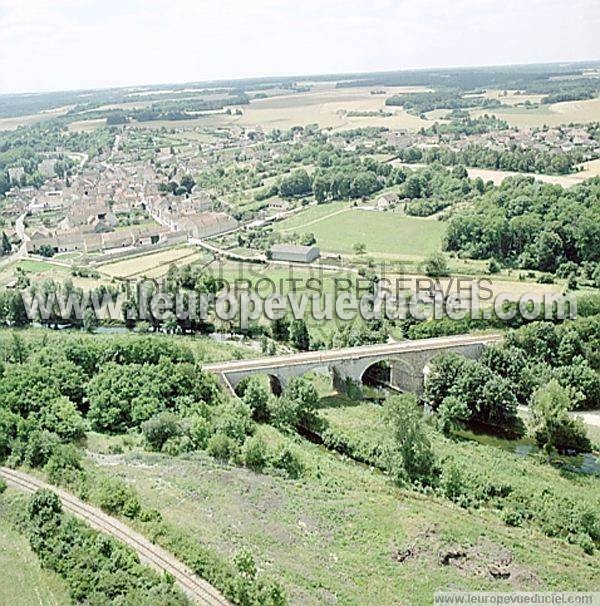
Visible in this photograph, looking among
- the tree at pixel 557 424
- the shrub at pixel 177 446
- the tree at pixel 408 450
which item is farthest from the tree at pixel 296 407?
the tree at pixel 557 424

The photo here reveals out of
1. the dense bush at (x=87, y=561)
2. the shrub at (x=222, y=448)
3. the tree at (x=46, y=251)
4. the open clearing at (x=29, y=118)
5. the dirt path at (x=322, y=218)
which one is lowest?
the shrub at (x=222, y=448)

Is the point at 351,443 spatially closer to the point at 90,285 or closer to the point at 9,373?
the point at 9,373

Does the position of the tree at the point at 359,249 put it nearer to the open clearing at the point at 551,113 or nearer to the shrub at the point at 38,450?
the shrub at the point at 38,450

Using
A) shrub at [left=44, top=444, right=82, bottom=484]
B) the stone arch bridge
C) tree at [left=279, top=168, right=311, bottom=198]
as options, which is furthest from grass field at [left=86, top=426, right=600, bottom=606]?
tree at [left=279, top=168, right=311, bottom=198]

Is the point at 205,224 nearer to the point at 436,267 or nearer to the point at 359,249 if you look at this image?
the point at 359,249

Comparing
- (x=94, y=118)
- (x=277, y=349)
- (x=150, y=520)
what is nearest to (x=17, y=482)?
(x=150, y=520)

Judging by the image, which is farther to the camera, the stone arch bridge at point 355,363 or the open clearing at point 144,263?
the open clearing at point 144,263
